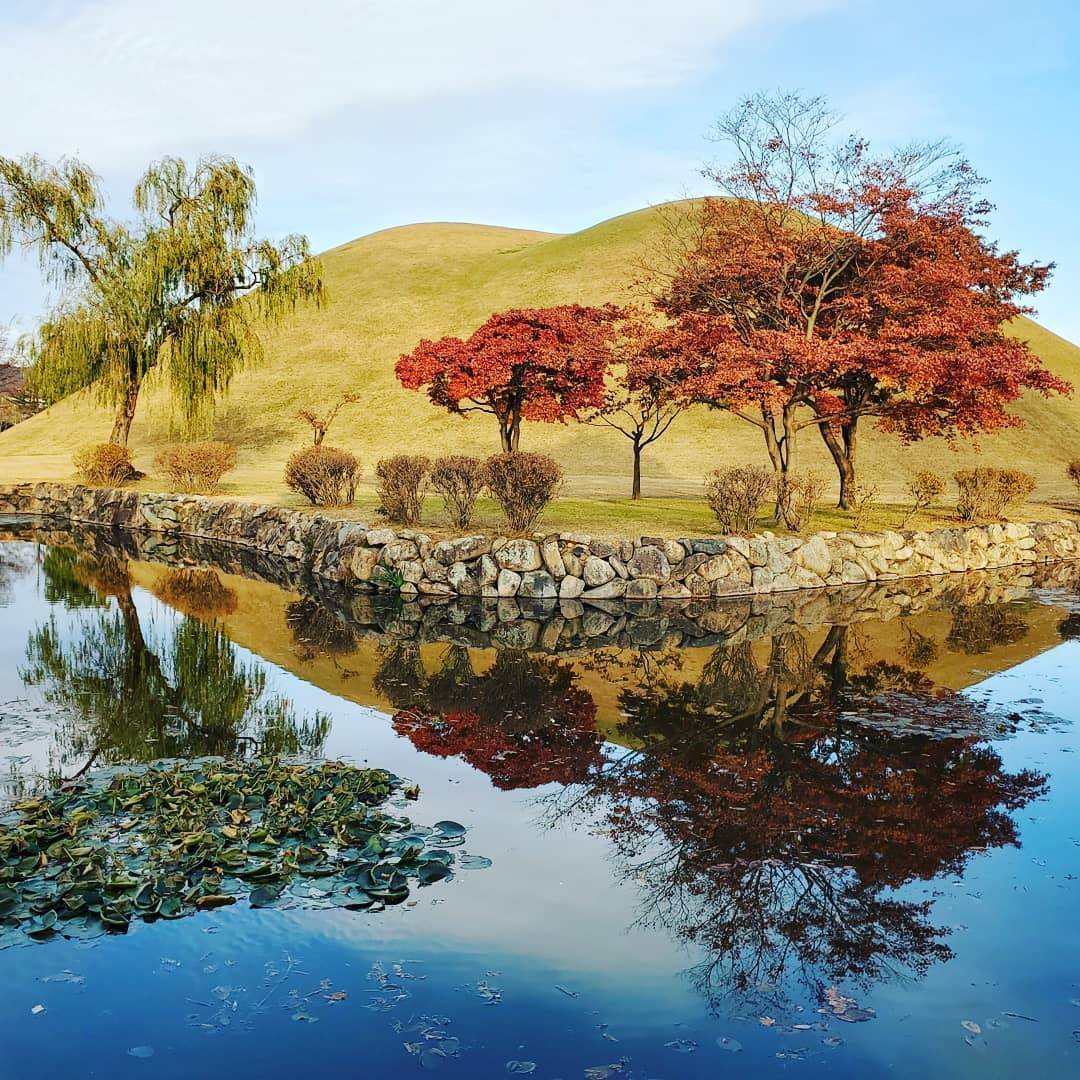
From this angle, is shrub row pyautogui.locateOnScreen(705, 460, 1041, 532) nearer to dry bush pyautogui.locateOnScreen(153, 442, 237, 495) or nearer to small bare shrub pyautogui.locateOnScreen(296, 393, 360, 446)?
small bare shrub pyautogui.locateOnScreen(296, 393, 360, 446)

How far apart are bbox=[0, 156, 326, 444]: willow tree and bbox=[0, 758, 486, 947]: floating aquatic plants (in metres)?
27.4

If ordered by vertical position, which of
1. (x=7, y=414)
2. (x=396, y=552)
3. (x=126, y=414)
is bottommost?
(x=396, y=552)

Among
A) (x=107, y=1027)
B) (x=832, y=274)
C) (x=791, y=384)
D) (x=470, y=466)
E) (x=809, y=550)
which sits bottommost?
(x=107, y=1027)

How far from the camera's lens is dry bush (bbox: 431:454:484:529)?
18.5 metres

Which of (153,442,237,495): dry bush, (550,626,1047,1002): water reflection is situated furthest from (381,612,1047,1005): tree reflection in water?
(153,442,237,495): dry bush

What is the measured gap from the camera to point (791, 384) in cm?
2070

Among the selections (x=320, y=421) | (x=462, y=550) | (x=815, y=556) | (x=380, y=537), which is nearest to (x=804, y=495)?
(x=815, y=556)

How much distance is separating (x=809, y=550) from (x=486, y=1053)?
15.2 meters

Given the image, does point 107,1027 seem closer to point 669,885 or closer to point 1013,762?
point 669,885

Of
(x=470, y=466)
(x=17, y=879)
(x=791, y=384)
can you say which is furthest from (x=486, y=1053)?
(x=791, y=384)

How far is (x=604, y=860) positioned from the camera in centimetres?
664

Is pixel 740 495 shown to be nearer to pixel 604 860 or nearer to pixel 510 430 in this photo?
pixel 510 430

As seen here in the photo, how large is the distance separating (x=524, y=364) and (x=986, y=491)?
445 inches

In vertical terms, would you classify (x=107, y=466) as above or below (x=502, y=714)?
above
